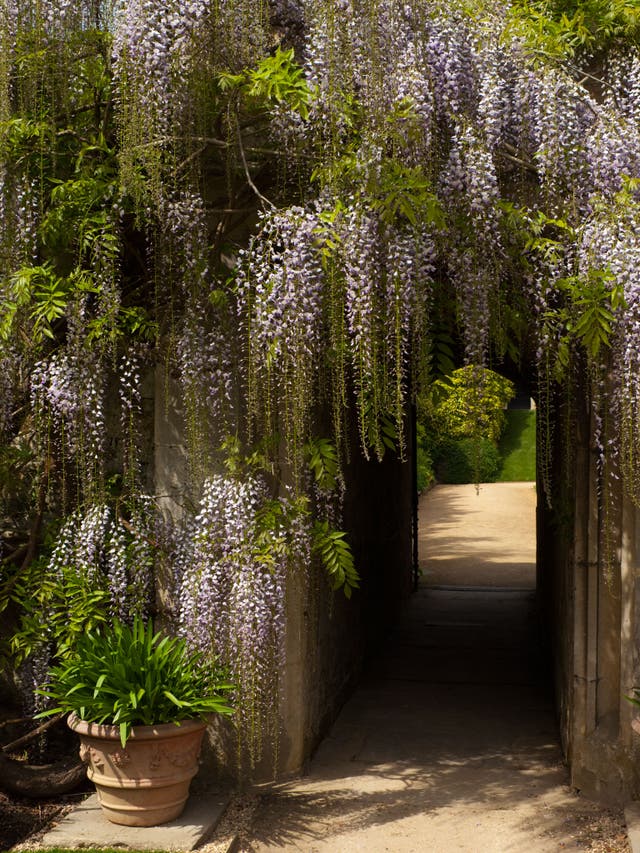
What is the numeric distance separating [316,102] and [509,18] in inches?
→ 34.8

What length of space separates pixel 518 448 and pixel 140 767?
19.0 meters

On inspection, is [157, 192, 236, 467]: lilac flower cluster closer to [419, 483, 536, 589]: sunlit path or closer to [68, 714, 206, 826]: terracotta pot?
[68, 714, 206, 826]: terracotta pot

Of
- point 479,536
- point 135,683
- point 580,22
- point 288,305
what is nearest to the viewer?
point 288,305

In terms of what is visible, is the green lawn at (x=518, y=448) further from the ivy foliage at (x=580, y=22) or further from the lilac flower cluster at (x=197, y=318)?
the lilac flower cluster at (x=197, y=318)

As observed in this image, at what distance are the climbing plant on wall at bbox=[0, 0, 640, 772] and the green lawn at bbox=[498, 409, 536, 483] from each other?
57.3 feet

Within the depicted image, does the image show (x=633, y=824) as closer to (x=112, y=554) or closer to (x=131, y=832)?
(x=131, y=832)

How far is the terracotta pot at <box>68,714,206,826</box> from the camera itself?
12.5 feet

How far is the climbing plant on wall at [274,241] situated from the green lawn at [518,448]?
17.5 meters

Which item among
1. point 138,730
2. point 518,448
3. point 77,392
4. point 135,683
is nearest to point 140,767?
point 138,730

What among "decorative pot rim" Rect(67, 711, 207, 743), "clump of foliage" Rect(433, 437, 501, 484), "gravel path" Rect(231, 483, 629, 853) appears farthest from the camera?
"clump of foliage" Rect(433, 437, 501, 484)

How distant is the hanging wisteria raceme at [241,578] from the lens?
4.02 m

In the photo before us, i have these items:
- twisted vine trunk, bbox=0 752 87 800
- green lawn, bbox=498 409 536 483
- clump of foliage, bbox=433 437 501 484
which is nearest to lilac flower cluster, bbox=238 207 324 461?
twisted vine trunk, bbox=0 752 87 800

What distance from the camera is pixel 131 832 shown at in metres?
3.82

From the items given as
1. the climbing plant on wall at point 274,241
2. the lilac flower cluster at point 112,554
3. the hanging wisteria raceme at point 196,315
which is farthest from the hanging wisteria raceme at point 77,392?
the hanging wisteria raceme at point 196,315
